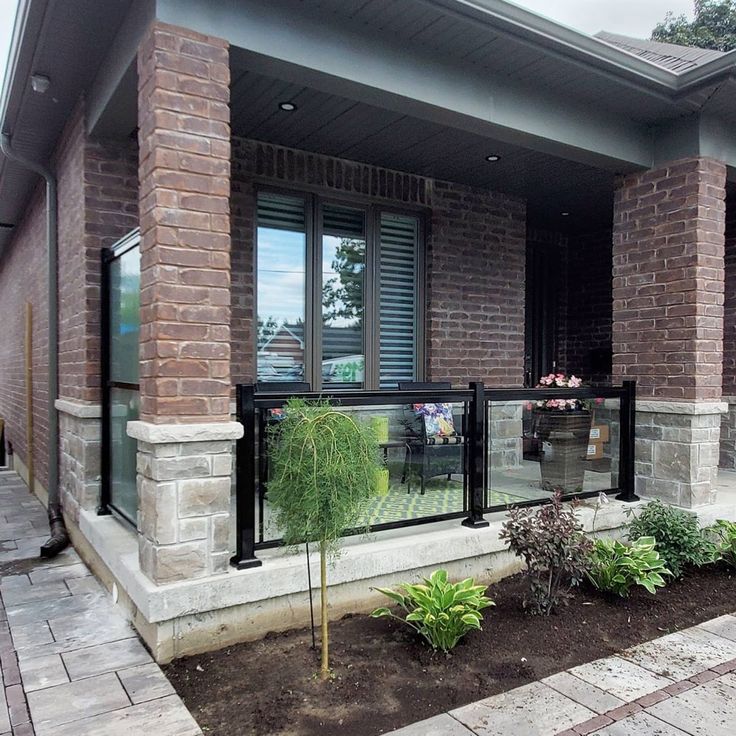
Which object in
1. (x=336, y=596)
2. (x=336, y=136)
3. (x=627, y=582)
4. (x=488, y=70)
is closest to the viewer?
(x=336, y=596)

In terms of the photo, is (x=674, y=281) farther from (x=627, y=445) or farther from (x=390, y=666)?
(x=390, y=666)

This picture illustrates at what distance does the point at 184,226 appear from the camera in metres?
2.81

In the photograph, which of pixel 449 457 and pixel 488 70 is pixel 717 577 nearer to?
pixel 449 457

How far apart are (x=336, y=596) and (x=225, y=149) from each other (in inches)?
90.8

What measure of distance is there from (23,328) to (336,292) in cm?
445

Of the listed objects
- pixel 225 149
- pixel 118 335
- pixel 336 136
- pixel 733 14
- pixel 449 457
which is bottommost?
pixel 449 457

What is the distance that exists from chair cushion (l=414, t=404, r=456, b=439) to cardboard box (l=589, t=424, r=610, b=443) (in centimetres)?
130

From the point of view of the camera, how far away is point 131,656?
278 centimetres

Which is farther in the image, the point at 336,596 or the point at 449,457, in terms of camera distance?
the point at 449,457

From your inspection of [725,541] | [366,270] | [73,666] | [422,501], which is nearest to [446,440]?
[422,501]

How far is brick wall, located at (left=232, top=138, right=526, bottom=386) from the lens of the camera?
4914 mm

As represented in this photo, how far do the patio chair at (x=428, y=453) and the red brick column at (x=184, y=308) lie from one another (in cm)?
134

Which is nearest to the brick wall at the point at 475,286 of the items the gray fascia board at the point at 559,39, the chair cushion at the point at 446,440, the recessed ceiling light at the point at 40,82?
the chair cushion at the point at 446,440

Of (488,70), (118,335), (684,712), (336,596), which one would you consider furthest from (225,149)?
(684,712)
